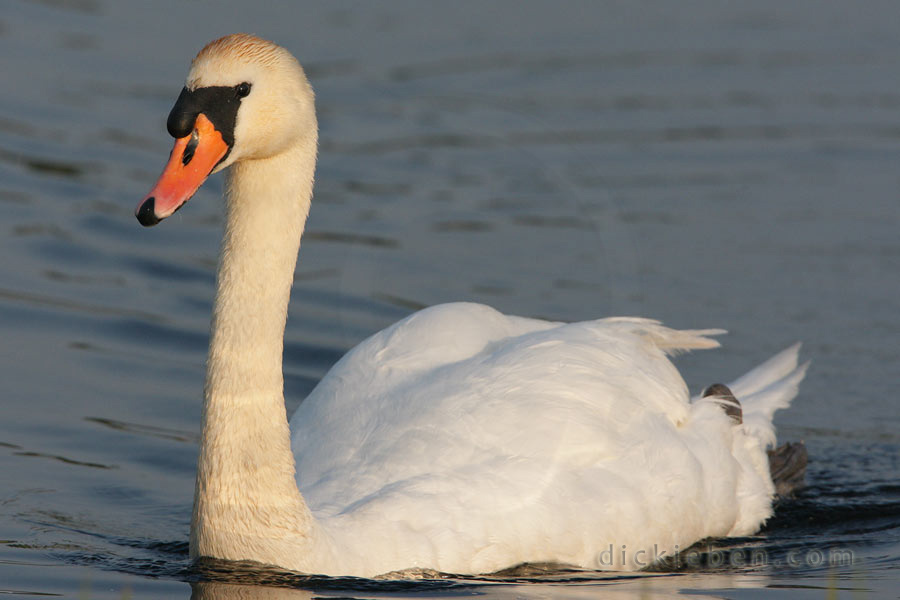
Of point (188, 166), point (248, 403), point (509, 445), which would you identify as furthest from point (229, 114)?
point (509, 445)

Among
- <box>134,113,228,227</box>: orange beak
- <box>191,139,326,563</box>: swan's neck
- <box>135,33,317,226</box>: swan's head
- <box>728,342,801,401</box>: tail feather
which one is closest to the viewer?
<box>134,113,228,227</box>: orange beak

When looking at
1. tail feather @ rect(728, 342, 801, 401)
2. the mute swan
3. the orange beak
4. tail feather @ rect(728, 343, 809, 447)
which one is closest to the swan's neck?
the mute swan

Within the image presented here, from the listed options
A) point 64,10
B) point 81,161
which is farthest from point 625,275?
point 64,10

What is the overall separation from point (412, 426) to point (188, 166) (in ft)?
5.90

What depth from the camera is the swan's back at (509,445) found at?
6297 mm

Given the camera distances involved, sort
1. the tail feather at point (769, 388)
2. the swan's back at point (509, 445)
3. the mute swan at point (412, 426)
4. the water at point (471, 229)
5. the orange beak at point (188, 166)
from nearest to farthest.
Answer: the orange beak at point (188, 166), the mute swan at point (412, 426), the swan's back at point (509, 445), the water at point (471, 229), the tail feather at point (769, 388)

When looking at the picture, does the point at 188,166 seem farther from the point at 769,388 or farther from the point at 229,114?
the point at 769,388

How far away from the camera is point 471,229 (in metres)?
12.3

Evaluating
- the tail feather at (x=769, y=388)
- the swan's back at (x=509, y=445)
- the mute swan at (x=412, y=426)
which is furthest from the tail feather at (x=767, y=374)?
the swan's back at (x=509, y=445)

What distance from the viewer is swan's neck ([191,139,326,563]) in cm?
600

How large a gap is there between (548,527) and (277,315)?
1.49 meters

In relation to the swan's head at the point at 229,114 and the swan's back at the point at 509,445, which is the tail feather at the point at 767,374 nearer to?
the swan's back at the point at 509,445

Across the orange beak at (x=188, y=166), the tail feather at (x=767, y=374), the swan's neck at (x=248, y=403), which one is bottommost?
the swan's neck at (x=248, y=403)

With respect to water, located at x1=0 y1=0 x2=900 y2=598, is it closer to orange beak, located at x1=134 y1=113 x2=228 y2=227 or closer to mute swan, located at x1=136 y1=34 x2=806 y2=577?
mute swan, located at x1=136 y1=34 x2=806 y2=577
